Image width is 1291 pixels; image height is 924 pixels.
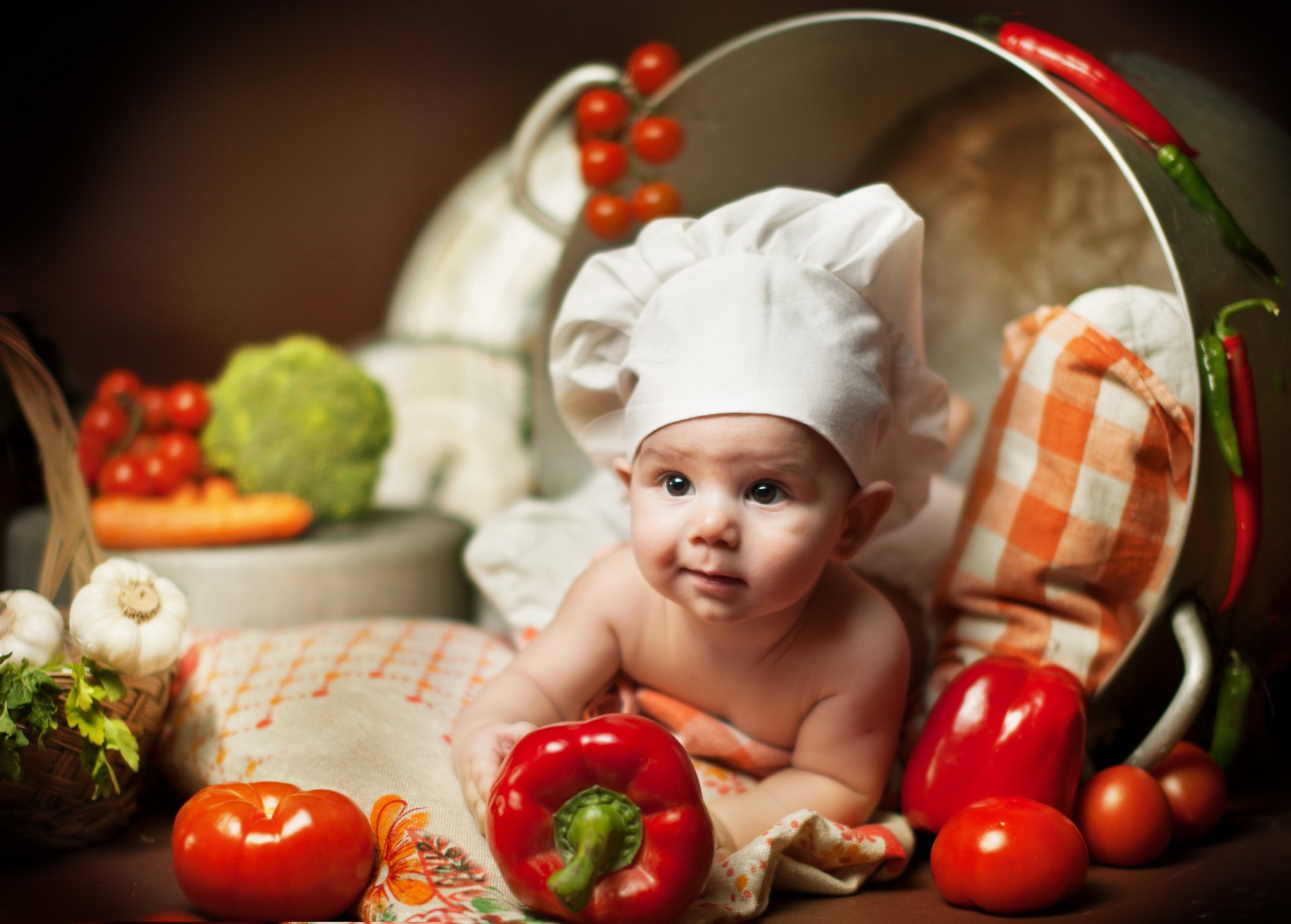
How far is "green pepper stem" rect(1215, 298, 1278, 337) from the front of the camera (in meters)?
0.95

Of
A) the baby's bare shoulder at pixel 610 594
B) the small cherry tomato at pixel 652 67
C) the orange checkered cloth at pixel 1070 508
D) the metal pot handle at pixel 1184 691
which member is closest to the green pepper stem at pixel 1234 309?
the orange checkered cloth at pixel 1070 508

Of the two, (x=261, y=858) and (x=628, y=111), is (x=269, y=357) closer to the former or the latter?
(x=628, y=111)

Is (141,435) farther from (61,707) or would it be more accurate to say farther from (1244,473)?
(1244,473)

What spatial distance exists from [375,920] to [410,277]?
55.5 inches

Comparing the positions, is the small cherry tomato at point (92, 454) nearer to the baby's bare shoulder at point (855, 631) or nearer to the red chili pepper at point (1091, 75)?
the baby's bare shoulder at point (855, 631)

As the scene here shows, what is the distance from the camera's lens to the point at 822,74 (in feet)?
4.40

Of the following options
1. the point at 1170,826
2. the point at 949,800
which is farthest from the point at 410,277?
the point at 1170,826

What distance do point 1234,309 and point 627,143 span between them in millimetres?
777

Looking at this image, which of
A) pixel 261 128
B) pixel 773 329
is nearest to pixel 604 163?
pixel 261 128

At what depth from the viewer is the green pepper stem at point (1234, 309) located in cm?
95

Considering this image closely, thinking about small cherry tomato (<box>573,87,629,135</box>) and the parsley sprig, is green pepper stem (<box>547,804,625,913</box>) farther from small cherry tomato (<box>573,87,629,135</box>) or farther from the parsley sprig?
small cherry tomato (<box>573,87,629,135</box>)

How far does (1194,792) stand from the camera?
1007 mm

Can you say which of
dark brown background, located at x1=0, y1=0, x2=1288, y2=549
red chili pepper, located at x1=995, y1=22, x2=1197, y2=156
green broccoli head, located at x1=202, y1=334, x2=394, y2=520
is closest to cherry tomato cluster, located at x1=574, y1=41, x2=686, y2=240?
dark brown background, located at x1=0, y1=0, x2=1288, y2=549

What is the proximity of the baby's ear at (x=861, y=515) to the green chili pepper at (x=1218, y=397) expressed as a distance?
11.3 inches
